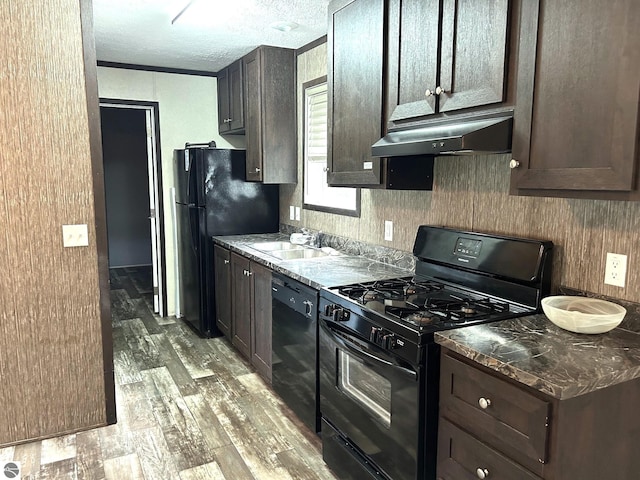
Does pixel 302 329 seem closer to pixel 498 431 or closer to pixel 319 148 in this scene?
pixel 498 431

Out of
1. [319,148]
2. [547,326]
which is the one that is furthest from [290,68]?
[547,326]

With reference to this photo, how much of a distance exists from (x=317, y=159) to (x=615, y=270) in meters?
2.42

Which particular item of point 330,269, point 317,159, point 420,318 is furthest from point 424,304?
point 317,159

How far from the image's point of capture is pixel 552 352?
148 cm

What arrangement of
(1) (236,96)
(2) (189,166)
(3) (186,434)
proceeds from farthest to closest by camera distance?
(1) (236,96)
(2) (189,166)
(3) (186,434)

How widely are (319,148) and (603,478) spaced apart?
283cm

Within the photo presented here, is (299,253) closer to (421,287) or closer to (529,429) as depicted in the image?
(421,287)

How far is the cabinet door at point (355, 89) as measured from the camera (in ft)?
7.88

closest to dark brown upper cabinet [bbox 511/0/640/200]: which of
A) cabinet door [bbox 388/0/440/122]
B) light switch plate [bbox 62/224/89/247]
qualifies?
cabinet door [bbox 388/0/440/122]

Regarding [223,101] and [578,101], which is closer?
[578,101]

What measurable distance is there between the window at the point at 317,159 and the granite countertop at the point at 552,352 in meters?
1.87

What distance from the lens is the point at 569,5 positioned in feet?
4.85

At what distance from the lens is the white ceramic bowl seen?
157 centimetres

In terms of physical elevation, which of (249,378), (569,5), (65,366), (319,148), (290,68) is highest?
(290,68)
